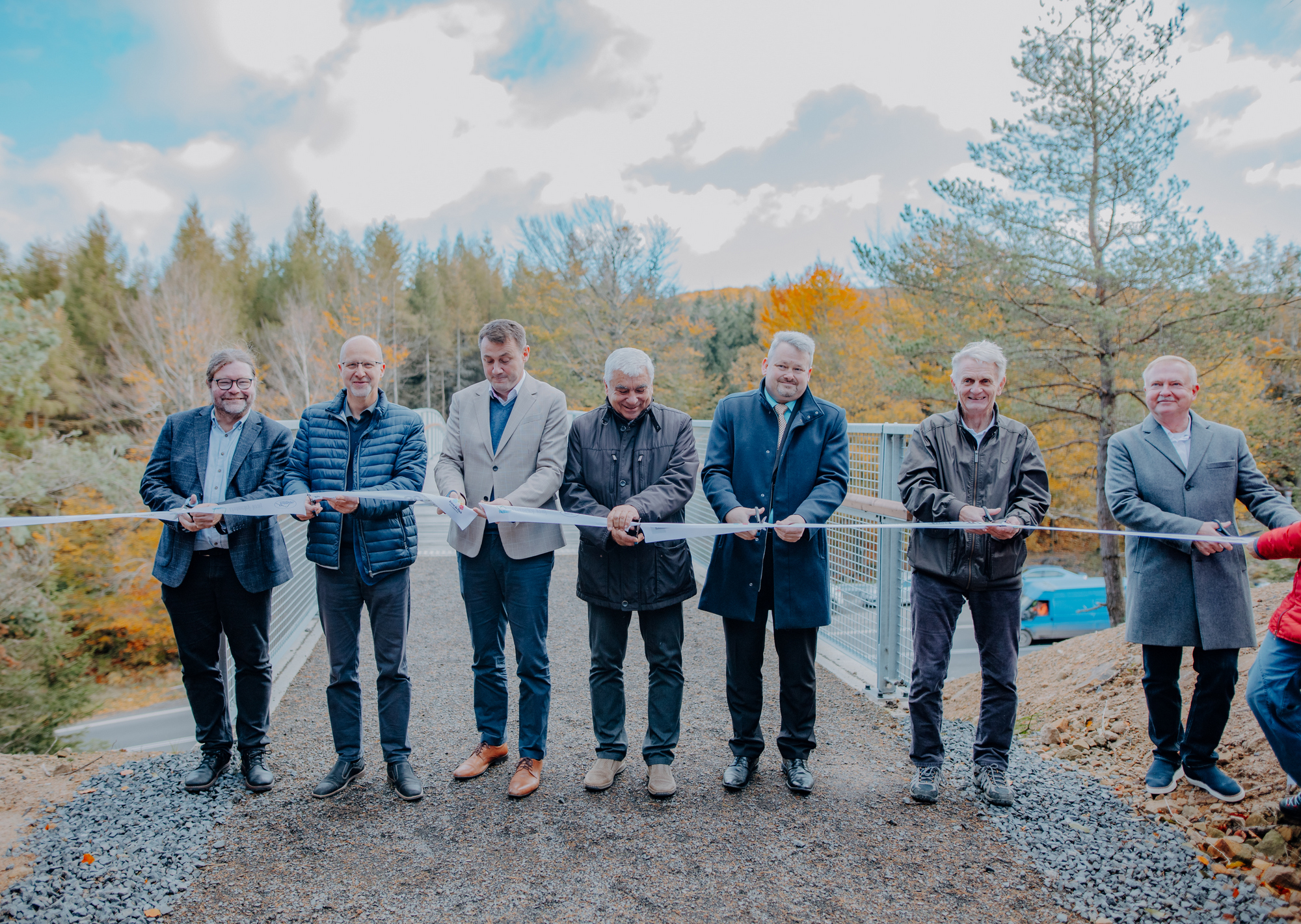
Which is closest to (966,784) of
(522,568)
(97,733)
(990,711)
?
(990,711)

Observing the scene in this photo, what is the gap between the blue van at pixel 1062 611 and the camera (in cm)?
1544

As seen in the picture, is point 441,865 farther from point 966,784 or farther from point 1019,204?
point 1019,204

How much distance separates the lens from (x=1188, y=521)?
9.84 ft

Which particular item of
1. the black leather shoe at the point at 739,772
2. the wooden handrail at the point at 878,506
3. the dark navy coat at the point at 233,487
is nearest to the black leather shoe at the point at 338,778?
the dark navy coat at the point at 233,487

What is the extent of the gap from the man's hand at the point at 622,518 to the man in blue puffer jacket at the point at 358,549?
0.92m

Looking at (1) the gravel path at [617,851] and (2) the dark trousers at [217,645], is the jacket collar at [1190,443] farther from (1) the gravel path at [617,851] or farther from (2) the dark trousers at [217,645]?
(2) the dark trousers at [217,645]

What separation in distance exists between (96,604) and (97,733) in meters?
4.94

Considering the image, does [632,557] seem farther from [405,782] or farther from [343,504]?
[405,782]

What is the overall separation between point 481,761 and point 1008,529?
2492 millimetres

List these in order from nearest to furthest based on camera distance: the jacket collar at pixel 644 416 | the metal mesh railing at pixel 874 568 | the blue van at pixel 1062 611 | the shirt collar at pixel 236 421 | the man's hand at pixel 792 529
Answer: the man's hand at pixel 792 529 < the jacket collar at pixel 644 416 < the shirt collar at pixel 236 421 < the metal mesh railing at pixel 874 568 < the blue van at pixel 1062 611

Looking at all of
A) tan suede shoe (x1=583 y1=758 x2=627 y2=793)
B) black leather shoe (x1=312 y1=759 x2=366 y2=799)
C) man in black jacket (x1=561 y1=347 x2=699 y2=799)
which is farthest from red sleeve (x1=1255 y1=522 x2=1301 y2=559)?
black leather shoe (x1=312 y1=759 x2=366 y2=799)

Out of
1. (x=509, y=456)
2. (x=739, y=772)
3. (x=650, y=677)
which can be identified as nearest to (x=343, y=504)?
(x=509, y=456)

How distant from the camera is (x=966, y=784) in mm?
3254

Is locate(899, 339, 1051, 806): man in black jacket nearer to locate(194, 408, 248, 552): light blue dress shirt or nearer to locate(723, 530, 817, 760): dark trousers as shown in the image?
locate(723, 530, 817, 760): dark trousers
